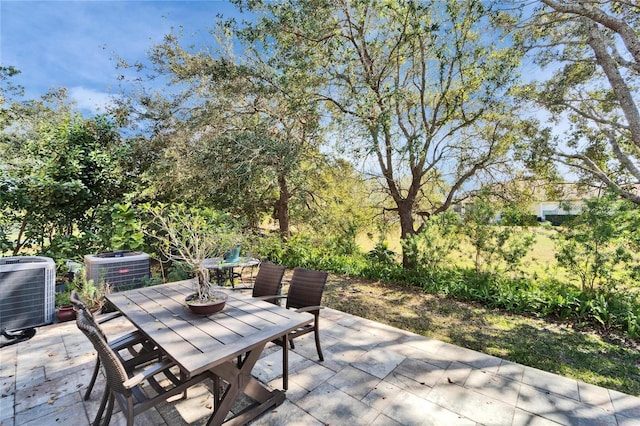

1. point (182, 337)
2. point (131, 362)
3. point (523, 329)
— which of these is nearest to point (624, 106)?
point (523, 329)

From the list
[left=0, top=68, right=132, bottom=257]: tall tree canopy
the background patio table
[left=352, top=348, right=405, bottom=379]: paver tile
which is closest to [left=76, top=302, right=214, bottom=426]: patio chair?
[left=352, top=348, right=405, bottom=379]: paver tile

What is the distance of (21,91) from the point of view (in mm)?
10492

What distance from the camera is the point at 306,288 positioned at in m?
2.92

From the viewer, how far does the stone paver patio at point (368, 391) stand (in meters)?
2.06

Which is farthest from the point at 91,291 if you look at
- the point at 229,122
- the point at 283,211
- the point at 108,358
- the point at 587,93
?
the point at 587,93

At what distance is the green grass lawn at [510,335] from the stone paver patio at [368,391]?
299 millimetres

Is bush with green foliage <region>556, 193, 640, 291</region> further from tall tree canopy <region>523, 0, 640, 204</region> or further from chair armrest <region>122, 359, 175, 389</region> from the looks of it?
chair armrest <region>122, 359, 175, 389</region>

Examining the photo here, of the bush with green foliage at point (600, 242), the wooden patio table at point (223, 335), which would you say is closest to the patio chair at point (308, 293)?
the wooden patio table at point (223, 335)

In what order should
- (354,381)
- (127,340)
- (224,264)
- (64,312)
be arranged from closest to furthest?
(127,340) < (354,381) < (64,312) < (224,264)

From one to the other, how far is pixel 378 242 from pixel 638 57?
17.3 feet

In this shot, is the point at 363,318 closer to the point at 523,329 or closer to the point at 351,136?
the point at 523,329

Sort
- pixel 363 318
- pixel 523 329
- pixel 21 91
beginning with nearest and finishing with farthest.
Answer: pixel 523 329 < pixel 363 318 < pixel 21 91

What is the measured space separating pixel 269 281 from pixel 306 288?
0.55m

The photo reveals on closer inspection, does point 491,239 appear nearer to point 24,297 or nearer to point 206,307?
point 206,307
